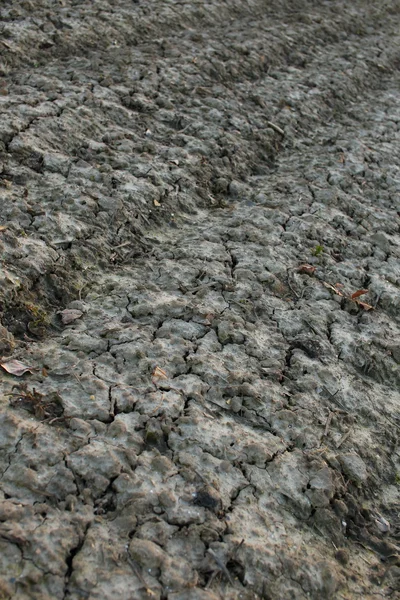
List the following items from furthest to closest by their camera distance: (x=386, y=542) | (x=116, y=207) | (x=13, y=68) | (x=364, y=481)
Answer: (x=13, y=68) < (x=116, y=207) < (x=364, y=481) < (x=386, y=542)

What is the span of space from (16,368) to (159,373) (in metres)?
0.63

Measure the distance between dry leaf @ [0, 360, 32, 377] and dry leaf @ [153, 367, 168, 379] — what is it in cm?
55

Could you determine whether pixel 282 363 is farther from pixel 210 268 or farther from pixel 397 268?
pixel 397 268

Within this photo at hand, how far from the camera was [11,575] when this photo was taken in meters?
1.89

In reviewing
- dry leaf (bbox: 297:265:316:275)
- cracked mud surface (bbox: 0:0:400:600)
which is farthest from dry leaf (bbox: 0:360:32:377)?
dry leaf (bbox: 297:265:316:275)

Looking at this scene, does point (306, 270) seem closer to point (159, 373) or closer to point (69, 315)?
point (159, 373)

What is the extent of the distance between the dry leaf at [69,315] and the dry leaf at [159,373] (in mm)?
544

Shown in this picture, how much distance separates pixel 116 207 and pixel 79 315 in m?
0.93

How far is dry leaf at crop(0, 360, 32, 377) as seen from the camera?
2.61m

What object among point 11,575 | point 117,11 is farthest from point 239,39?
point 11,575

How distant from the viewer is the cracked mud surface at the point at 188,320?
7.14ft

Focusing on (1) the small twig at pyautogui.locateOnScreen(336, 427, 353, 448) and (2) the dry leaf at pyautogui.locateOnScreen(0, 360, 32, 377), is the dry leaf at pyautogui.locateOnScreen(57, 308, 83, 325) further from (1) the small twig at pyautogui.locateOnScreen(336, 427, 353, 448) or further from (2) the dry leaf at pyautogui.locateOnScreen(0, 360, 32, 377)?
(1) the small twig at pyautogui.locateOnScreen(336, 427, 353, 448)

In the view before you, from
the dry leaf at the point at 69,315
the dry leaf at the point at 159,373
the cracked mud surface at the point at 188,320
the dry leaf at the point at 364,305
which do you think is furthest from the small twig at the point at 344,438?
the dry leaf at the point at 69,315

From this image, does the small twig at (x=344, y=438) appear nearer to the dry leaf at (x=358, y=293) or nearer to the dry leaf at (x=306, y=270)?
the dry leaf at (x=358, y=293)
